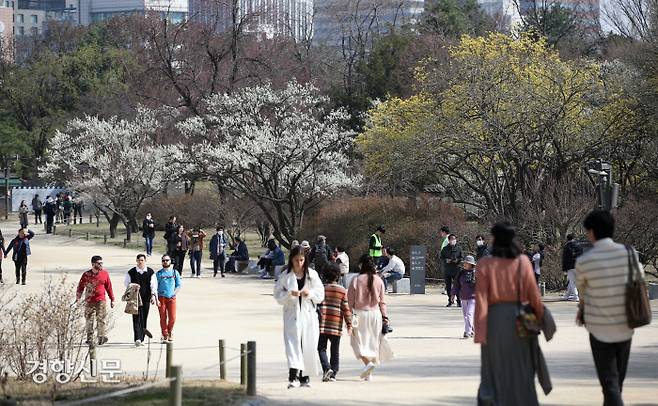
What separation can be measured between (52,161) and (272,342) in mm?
56408

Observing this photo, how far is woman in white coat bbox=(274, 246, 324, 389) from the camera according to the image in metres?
14.6

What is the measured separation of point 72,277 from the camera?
37812 millimetres

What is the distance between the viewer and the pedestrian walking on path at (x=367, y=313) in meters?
15.9

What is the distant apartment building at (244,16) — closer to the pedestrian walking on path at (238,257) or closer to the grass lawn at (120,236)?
the grass lawn at (120,236)

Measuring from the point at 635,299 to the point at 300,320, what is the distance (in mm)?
5642

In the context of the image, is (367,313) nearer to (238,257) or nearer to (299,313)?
(299,313)

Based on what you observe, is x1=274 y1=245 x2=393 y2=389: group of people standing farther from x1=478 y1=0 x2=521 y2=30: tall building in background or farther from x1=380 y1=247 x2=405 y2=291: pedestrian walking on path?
x1=478 y1=0 x2=521 y2=30: tall building in background

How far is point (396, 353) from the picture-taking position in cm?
1986

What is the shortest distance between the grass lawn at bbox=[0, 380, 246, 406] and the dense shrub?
21.7 meters

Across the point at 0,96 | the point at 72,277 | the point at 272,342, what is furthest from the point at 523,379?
the point at 0,96

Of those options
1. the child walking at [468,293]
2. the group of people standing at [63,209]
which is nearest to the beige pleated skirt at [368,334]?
the child walking at [468,293]

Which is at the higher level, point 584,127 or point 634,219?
point 584,127

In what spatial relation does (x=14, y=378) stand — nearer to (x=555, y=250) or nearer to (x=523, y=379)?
(x=523, y=379)

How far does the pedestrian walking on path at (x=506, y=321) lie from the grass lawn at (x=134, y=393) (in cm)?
380
